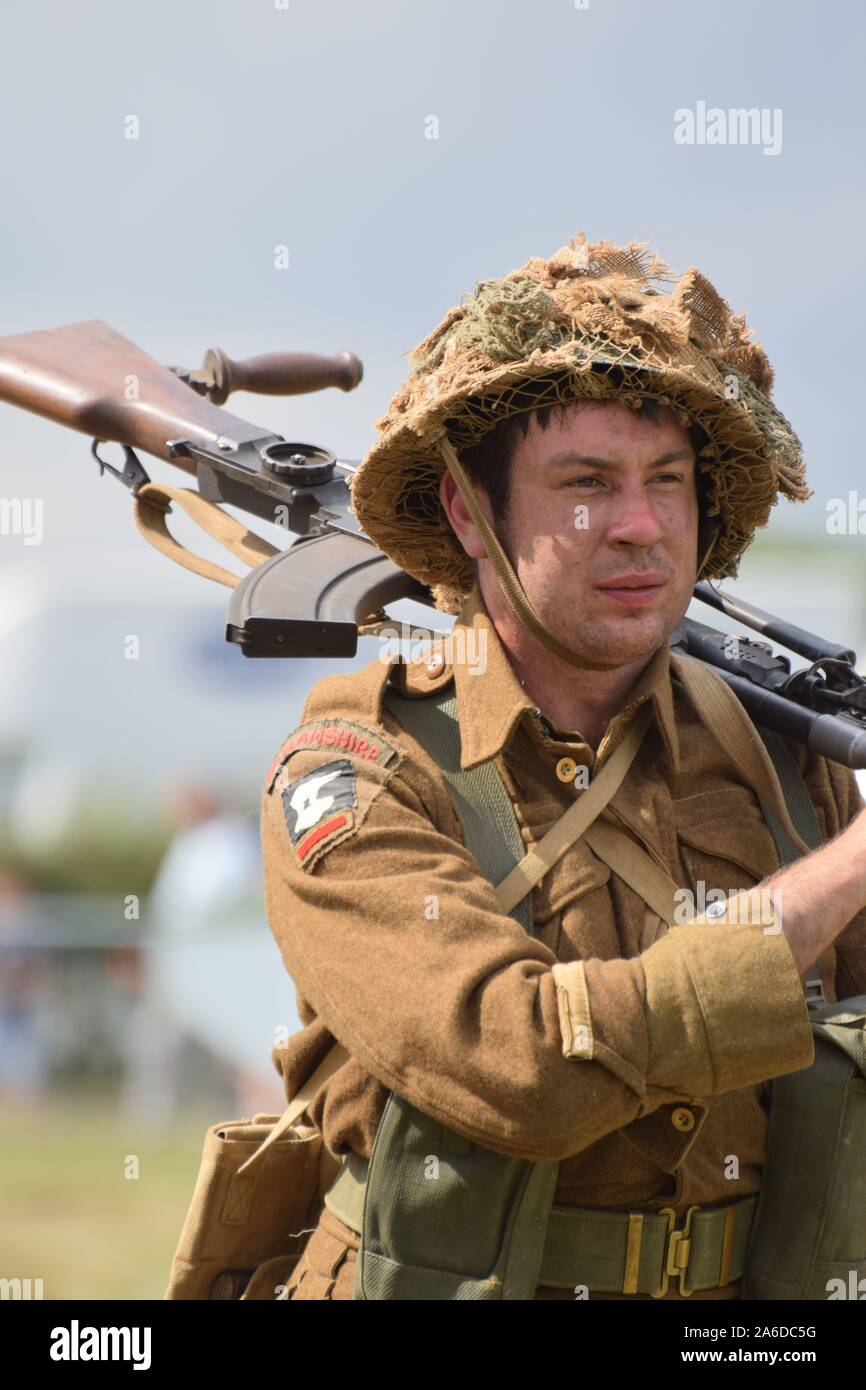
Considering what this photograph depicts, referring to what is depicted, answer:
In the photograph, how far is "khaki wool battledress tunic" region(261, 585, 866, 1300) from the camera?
301 centimetres

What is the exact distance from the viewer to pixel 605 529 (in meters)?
3.44

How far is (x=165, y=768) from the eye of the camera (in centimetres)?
1644

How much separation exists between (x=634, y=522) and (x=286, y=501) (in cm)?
174

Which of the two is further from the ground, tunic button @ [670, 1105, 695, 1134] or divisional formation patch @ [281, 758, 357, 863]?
divisional formation patch @ [281, 758, 357, 863]

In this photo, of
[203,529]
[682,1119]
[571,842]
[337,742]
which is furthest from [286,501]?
[682,1119]

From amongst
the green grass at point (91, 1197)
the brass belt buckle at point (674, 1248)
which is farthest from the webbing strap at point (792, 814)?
the green grass at point (91, 1197)

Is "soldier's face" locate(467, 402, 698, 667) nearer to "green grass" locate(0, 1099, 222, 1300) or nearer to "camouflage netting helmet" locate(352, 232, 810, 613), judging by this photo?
"camouflage netting helmet" locate(352, 232, 810, 613)

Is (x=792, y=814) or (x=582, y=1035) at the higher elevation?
(x=792, y=814)

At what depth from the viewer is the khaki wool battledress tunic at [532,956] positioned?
9.89 ft

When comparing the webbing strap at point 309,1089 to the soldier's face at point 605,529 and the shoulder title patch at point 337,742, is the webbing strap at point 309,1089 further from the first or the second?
the soldier's face at point 605,529

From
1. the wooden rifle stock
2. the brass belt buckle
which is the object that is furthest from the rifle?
the brass belt buckle

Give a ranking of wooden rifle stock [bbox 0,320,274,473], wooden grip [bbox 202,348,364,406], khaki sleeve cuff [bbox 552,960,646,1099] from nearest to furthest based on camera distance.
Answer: khaki sleeve cuff [bbox 552,960,646,1099]
wooden rifle stock [bbox 0,320,274,473]
wooden grip [bbox 202,348,364,406]

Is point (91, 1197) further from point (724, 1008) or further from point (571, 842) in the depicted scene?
point (724, 1008)

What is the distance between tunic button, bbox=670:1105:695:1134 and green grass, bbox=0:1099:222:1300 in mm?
8690
